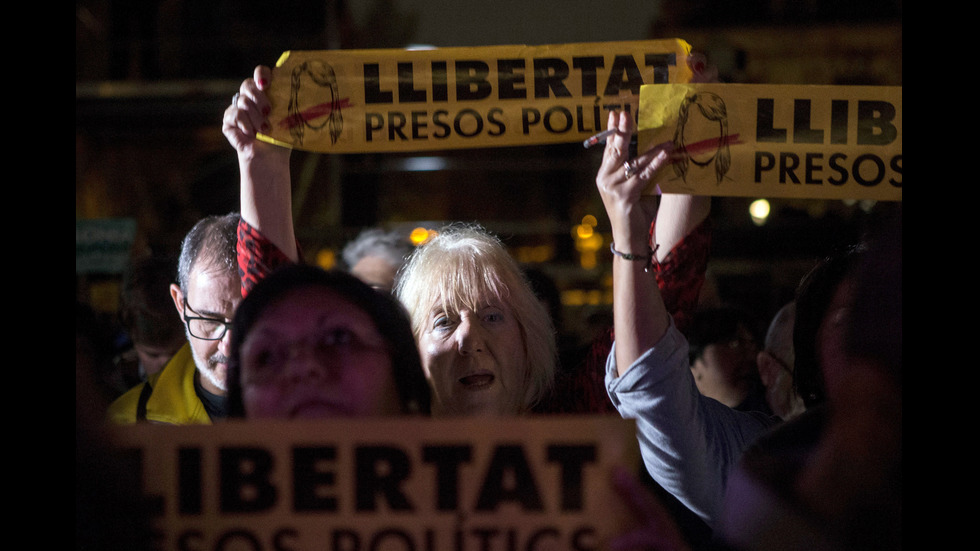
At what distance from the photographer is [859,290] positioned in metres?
1.18

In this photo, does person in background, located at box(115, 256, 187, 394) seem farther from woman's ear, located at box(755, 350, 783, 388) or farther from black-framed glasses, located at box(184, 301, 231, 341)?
woman's ear, located at box(755, 350, 783, 388)

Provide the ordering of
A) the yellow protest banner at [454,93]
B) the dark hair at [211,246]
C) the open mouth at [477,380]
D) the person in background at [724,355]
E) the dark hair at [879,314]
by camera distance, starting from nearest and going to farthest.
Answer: the dark hair at [879,314], the yellow protest banner at [454,93], the open mouth at [477,380], the dark hair at [211,246], the person in background at [724,355]

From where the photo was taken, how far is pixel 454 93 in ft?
6.78

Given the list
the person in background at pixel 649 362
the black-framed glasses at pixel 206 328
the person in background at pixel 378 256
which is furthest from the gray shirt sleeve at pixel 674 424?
the person in background at pixel 378 256

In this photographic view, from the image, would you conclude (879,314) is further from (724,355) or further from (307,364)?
(724,355)

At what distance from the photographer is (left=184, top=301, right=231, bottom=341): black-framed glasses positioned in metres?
2.35

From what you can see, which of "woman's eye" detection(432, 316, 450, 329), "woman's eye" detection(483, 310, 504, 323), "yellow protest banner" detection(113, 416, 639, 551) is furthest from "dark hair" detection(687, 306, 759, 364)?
"yellow protest banner" detection(113, 416, 639, 551)

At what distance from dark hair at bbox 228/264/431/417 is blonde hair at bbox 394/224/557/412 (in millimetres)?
608

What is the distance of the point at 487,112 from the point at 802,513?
1.19 meters

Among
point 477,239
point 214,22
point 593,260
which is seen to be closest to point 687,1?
point 593,260

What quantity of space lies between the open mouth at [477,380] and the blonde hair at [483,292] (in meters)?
0.11

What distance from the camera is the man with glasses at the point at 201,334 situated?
93.2 inches

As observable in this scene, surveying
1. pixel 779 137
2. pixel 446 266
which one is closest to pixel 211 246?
pixel 446 266

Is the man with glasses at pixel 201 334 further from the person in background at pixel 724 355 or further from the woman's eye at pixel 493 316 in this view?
the person in background at pixel 724 355
